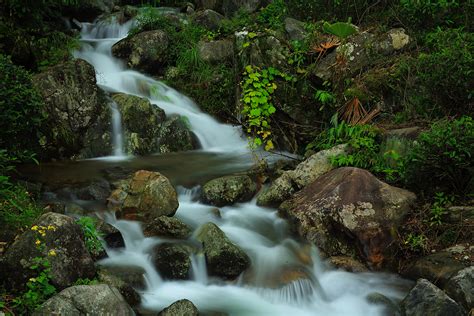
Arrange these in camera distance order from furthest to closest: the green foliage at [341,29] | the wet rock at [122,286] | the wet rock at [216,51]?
the wet rock at [216,51] → the green foliage at [341,29] → the wet rock at [122,286]

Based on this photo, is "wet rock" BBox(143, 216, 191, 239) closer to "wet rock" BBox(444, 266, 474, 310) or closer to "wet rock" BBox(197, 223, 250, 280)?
"wet rock" BBox(197, 223, 250, 280)

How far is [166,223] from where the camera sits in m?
6.00

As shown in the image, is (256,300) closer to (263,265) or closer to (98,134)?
(263,265)

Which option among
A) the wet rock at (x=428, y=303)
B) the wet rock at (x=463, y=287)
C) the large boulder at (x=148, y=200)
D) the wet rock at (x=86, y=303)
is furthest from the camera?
the large boulder at (x=148, y=200)

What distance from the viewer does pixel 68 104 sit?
916 centimetres

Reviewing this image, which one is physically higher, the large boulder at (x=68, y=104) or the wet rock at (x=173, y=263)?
the large boulder at (x=68, y=104)

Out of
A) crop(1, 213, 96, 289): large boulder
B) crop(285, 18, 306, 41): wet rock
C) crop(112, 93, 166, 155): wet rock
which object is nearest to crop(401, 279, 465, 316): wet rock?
crop(1, 213, 96, 289): large boulder

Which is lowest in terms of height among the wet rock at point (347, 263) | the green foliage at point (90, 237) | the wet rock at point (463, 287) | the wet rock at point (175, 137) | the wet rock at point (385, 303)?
the wet rock at point (385, 303)

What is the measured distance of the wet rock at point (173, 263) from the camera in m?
5.43

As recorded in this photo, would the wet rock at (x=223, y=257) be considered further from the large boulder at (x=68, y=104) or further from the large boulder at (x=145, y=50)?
the large boulder at (x=145, y=50)

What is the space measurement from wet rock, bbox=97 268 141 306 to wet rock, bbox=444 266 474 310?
3326mm

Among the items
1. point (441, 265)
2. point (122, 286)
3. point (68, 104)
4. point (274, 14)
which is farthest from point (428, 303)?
point (274, 14)

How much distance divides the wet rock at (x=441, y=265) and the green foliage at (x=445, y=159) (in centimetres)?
99

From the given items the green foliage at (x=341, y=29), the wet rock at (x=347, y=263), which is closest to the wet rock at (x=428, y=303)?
the wet rock at (x=347, y=263)
